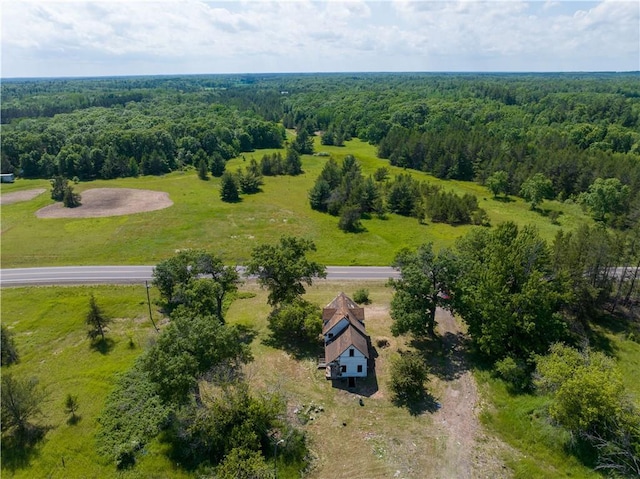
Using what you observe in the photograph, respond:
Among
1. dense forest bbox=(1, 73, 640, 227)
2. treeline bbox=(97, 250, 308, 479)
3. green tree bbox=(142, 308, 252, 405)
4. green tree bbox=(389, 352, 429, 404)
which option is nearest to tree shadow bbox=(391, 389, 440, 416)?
green tree bbox=(389, 352, 429, 404)

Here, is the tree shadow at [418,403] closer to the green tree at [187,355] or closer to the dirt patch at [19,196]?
the green tree at [187,355]

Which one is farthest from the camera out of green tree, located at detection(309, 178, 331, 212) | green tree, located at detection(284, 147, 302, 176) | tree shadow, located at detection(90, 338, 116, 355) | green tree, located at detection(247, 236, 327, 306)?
green tree, located at detection(284, 147, 302, 176)

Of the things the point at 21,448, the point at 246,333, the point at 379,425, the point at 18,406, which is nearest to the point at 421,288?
the point at 379,425

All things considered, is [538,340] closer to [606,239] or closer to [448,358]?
[448,358]

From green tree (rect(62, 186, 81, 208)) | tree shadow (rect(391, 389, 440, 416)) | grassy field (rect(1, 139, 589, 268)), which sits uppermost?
green tree (rect(62, 186, 81, 208))

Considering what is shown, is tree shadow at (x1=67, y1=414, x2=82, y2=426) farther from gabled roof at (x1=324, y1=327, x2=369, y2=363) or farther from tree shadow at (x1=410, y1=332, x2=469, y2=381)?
tree shadow at (x1=410, y1=332, x2=469, y2=381)

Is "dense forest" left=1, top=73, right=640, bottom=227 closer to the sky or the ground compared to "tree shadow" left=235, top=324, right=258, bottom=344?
closer to the sky
